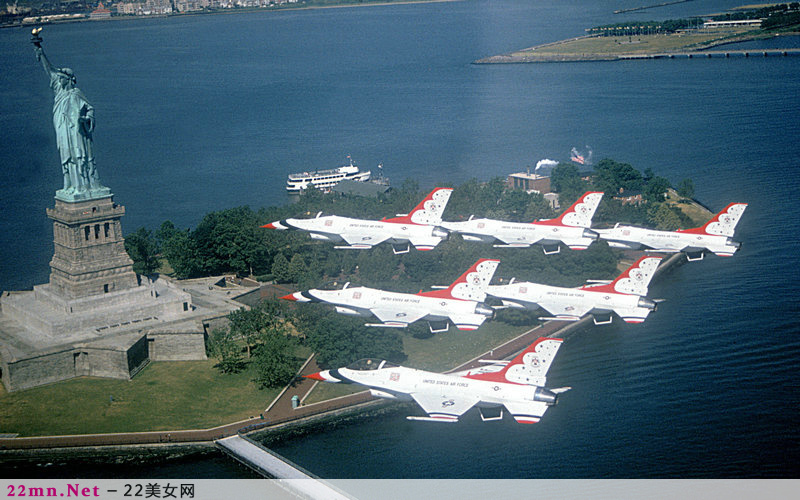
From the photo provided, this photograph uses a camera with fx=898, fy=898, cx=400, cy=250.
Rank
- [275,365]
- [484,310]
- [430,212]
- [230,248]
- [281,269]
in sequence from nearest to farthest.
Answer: [484,310]
[275,365]
[430,212]
[281,269]
[230,248]

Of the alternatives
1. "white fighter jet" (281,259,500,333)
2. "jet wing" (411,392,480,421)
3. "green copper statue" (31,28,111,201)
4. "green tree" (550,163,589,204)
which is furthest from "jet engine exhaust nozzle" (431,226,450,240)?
"green tree" (550,163,589,204)

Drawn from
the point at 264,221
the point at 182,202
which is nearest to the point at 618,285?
the point at 264,221

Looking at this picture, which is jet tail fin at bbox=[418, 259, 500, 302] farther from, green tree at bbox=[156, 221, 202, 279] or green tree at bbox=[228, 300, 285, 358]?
green tree at bbox=[156, 221, 202, 279]

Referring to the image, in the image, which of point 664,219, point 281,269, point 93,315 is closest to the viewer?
point 93,315

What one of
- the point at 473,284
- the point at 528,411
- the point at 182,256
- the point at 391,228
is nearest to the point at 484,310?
the point at 473,284

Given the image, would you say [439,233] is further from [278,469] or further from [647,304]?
[278,469]

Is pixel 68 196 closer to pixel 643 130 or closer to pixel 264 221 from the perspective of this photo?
pixel 264 221

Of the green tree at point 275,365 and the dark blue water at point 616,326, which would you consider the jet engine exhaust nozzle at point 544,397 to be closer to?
the dark blue water at point 616,326

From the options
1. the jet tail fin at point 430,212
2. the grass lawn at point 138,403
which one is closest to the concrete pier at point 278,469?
the grass lawn at point 138,403
